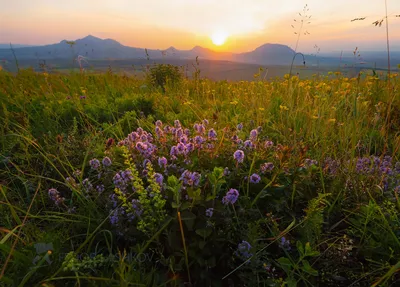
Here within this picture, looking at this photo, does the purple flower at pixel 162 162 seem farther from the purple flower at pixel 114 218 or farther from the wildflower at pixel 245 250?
the wildflower at pixel 245 250

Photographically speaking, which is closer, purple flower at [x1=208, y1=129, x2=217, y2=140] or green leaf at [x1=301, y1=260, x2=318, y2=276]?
green leaf at [x1=301, y1=260, x2=318, y2=276]

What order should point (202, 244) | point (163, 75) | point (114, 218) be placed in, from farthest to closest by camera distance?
point (163, 75)
point (114, 218)
point (202, 244)

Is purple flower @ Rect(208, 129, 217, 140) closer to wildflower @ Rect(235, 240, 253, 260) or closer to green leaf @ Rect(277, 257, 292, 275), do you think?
wildflower @ Rect(235, 240, 253, 260)

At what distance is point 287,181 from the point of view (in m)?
2.05

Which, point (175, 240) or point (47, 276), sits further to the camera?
point (175, 240)

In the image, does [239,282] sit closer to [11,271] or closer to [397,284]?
[397,284]

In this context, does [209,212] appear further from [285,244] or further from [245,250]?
[285,244]

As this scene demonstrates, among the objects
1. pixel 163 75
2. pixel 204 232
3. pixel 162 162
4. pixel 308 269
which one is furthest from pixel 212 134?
pixel 163 75

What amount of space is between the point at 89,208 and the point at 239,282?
1.08 metres

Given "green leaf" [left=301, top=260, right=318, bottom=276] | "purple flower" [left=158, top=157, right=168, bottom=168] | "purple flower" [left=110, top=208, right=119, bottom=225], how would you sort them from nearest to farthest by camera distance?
"green leaf" [left=301, top=260, right=318, bottom=276] < "purple flower" [left=110, top=208, right=119, bottom=225] < "purple flower" [left=158, top=157, right=168, bottom=168]

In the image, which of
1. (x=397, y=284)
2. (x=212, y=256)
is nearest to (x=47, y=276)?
(x=212, y=256)

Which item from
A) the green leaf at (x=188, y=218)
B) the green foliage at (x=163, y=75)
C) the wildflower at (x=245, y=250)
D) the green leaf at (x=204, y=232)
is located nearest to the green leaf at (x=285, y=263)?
the wildflower at (x=245, y=250)

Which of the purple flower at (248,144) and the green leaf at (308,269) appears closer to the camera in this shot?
the green leaf at (308,269)

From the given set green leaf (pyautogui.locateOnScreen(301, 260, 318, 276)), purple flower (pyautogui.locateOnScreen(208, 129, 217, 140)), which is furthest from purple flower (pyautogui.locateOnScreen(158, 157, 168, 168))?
green leaf (pyautogui.locateOnScreen(301, 260, 318, 276))
